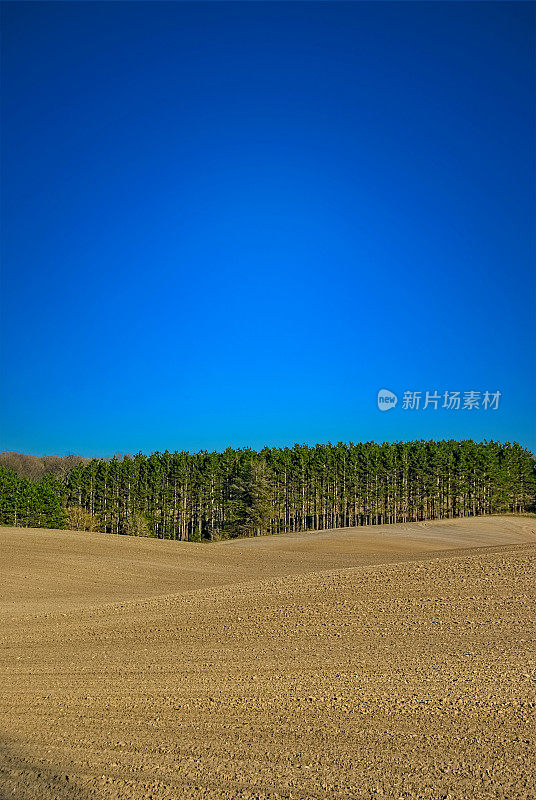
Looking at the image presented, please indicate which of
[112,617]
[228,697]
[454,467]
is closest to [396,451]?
[454,467]

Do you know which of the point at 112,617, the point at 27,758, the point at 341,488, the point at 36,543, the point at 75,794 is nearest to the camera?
the point at 75,794

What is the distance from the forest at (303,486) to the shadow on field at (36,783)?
5413 centimetres

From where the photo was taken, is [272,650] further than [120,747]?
Yes

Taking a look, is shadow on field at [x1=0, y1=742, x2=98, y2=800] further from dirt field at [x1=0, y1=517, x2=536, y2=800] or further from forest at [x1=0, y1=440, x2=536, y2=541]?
forest at [x1=0, y1=440, x2=536, y2=541]

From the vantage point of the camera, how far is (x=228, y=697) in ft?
32.1

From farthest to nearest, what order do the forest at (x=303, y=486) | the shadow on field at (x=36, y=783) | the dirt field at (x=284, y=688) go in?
the forest at (x=303, y=486) → the dirt field at (x=284, y=688) → the shadow on field at (x=36, y=783)

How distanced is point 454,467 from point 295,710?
209ft

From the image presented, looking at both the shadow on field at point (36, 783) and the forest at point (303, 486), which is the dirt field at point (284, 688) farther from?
the forest at point (303, 486)

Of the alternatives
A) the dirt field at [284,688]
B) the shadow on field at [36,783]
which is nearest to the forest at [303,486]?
the dirt field at [284,688]

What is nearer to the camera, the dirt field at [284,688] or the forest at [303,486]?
the dirt field at [284,688]

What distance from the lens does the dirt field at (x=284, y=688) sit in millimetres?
7262

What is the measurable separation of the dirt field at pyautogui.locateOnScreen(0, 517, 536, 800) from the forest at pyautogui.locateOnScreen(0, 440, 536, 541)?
148 feet

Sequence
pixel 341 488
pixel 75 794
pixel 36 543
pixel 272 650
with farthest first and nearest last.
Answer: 1. pixel 341 488
2. pixel 36 543
3. pixel 272 650
4. pixel 75 794

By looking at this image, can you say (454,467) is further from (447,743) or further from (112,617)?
(447,743)
